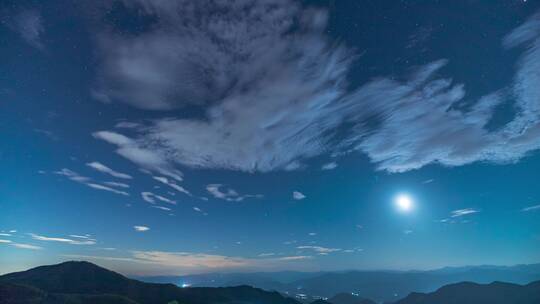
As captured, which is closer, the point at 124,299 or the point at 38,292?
the point at 38,292

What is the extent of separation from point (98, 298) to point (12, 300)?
44655 mm

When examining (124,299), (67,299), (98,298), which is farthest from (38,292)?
(124,299)

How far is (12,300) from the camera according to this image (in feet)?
448

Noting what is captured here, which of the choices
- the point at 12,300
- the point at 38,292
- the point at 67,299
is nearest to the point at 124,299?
the point at 67,299

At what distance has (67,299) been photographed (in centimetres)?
15888

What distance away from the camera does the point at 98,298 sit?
172 metres

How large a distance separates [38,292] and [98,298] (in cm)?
3150

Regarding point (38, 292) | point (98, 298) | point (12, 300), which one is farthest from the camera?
point (98, 298)

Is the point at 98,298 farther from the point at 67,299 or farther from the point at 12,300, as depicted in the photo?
the point at 12,300

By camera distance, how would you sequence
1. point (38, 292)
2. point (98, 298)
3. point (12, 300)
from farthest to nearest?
point (98, 298) → point (38, 292) → point (12, 300)

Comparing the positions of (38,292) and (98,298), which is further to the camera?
(98,298)

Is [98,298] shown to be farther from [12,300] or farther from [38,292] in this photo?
[12,300]

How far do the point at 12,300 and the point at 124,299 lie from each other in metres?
58.7

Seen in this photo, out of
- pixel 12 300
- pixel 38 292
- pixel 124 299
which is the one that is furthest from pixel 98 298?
pixel 12 300
